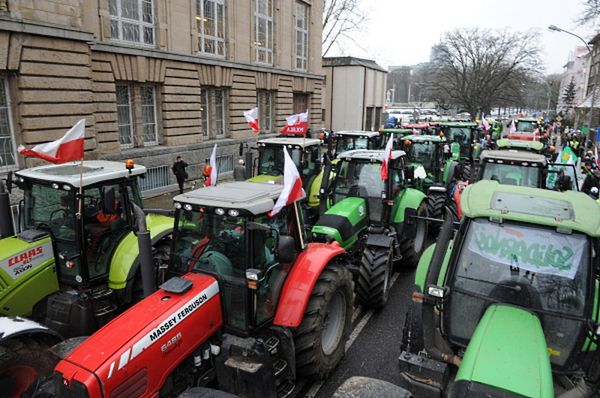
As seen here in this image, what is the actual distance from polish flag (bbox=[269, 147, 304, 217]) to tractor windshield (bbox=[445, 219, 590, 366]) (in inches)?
67.9

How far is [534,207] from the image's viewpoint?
3635 mm

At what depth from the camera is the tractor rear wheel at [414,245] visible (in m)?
7.93

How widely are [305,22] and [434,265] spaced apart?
984 inches

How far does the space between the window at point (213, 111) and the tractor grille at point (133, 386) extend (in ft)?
53.5

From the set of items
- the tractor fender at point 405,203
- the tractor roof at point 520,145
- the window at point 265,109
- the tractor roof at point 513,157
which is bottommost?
the tractor fender at point 405,203

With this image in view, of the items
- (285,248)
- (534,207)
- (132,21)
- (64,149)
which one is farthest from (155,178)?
(534,207)

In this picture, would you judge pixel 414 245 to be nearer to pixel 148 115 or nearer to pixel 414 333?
pixel 414 333

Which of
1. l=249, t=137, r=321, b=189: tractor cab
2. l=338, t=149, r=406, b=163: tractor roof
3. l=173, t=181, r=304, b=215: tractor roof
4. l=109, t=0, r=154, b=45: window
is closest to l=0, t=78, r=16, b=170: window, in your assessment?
l=109, t=0, r=154, b=45: window

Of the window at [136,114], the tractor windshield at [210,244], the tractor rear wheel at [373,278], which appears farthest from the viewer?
the window at [136,114]

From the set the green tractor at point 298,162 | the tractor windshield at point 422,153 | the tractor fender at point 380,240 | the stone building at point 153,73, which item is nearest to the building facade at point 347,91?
the stone building at point 153,73

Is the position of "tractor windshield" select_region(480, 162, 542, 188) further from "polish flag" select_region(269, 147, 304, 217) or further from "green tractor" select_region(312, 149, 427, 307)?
"polish flag" select_region(269, 147, 304, 217)

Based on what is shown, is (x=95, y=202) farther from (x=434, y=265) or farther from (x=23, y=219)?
(x=434, y=265)

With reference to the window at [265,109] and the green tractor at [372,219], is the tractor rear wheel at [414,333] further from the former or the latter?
the window at [265,109]

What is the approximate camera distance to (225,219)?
160 inches
